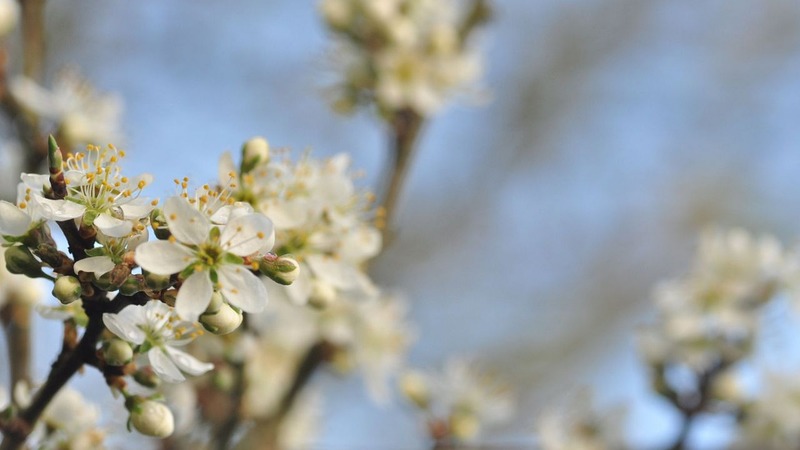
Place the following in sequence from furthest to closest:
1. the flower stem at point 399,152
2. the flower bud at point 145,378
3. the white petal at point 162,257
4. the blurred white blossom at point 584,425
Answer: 1. the blurred white blossom at point 584,425
2. the flower stem at point 399,152
3. the flower bud at point 145,378
4. the white petal at point 162,257

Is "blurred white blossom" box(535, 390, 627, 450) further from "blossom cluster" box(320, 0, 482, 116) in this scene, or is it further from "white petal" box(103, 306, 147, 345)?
"white petal" box(103, 306, 147, 345)

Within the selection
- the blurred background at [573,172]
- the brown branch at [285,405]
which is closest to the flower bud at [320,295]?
the brown branch at [285,405]

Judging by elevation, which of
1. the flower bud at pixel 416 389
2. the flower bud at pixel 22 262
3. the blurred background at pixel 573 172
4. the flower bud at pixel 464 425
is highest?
the blurred background at pixel 573 172

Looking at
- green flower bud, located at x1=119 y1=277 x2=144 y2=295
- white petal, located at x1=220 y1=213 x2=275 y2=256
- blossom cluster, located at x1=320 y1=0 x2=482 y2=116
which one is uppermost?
blossom cluster, located at x1=320 y1=0 x2=482 y2=116

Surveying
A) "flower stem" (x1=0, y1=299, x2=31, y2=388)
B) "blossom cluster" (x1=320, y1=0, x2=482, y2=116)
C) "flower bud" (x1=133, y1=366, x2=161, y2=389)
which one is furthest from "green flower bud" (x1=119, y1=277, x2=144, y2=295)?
"blossom cluster" (x1=320, y1=0, x2=482, y2=116)

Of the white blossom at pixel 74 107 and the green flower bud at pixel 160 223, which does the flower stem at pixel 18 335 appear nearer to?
the white blossom at pixel 74 107

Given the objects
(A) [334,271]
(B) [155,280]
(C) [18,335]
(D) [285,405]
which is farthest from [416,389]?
(B) [155,280]
